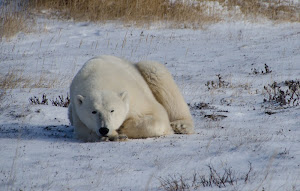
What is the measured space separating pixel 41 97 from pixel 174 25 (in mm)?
8168

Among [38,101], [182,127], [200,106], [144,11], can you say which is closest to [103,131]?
[182,127]

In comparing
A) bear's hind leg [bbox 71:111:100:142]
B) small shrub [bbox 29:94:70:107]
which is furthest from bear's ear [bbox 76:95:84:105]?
small shrub [bbox 29:94:70:107]

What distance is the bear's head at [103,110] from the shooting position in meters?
5.04

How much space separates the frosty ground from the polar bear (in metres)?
0.22

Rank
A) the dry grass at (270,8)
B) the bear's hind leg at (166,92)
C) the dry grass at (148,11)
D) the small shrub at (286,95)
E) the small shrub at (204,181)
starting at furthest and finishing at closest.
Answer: the dry grass at (270,8) → the dry grass at (148,11) → the small shrub at (286,95) → the bear's hind leg at (166,92) → the small shrub at (204,181)

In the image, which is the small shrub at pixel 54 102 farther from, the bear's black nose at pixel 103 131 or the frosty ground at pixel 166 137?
the bear's black nose at pixel 103 131

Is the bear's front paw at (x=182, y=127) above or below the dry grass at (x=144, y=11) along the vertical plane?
above


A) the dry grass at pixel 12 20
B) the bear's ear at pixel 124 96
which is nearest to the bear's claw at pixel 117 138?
the bear's ear at pixel 124 96

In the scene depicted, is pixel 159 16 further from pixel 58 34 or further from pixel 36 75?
pixel 36 75

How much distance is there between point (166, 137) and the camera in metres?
5.65

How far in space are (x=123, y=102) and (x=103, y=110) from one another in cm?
29

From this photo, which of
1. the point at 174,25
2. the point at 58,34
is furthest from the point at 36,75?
the point at 174,25

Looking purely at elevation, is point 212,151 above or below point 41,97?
above

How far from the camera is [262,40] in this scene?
14.7 meters
